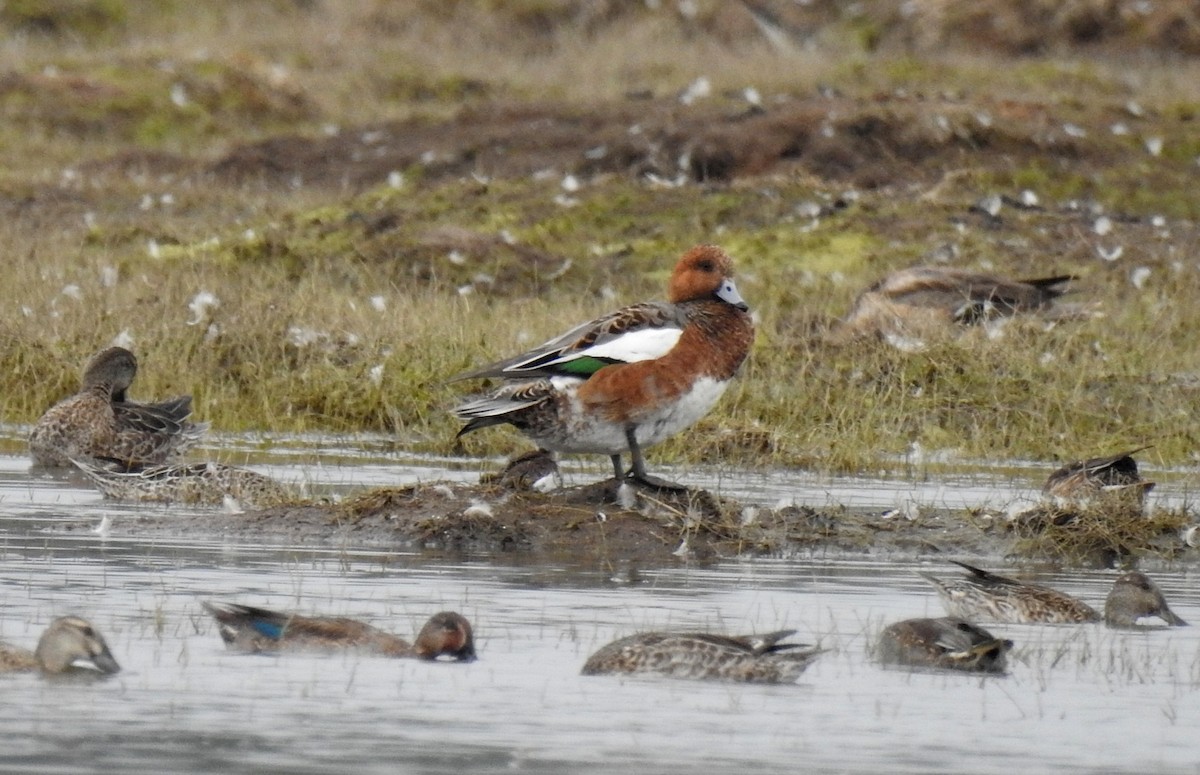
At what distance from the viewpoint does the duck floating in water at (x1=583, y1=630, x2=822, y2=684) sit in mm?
7652

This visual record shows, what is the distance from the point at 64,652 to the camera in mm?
7379

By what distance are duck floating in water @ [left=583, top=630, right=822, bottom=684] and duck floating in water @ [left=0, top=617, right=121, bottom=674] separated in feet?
4.95

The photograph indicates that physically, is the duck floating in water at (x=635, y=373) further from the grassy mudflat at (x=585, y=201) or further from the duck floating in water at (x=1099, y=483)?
the grassy mudflat at (x=585, y=201)

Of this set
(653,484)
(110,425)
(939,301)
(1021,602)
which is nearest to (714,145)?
(939,301)

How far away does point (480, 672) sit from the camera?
775 centimetres

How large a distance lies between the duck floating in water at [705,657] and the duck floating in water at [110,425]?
17.4ft

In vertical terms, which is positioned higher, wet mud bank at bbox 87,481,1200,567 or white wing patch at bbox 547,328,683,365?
white wing patch at bbox 547,328,683,365

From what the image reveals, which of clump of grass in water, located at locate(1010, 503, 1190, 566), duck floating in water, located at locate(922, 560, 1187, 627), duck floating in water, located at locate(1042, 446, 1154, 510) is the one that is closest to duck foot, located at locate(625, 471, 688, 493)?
clump of grass in water, located at locate(1010, 503, 1190, 566)

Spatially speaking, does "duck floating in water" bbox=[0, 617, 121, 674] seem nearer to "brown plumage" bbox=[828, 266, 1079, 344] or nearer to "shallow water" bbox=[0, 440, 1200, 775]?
"shallow water" bbox=[0, 440, 1200, 775]

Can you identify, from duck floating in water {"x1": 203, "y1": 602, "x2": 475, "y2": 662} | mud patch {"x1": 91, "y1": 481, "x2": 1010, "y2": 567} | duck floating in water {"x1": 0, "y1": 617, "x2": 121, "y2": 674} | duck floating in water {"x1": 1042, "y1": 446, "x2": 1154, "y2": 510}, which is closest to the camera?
duck floating in water {"x1": 0, "y1": 617, "x2": 121, "y2": 674}

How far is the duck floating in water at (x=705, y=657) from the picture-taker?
25.1ft

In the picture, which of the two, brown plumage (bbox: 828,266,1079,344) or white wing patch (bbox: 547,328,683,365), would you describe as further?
brown plumage (bbox: 828,266,1079,344)

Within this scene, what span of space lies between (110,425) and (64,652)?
5580 millimetres

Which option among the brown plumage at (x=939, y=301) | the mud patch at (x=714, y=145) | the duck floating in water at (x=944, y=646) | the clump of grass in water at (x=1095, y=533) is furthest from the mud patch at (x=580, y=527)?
the mud patch at (x=714, y=145)
